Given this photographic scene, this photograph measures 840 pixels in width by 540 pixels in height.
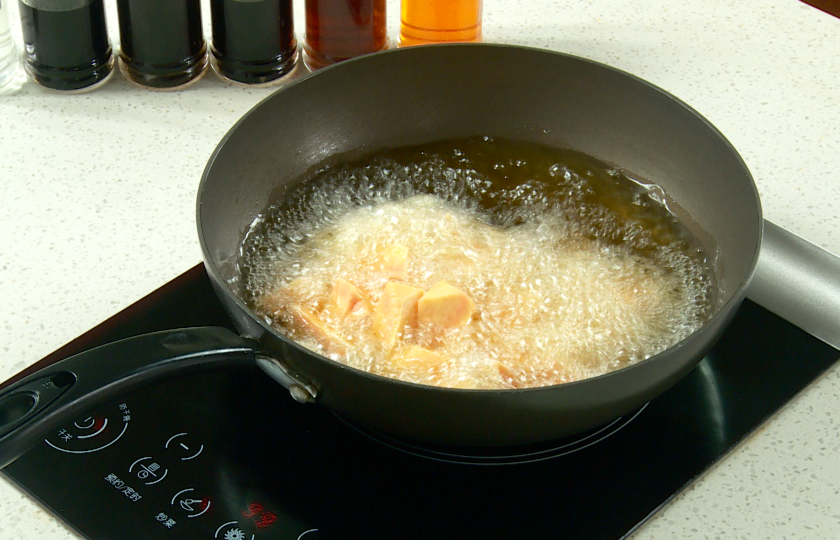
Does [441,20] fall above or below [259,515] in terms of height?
above

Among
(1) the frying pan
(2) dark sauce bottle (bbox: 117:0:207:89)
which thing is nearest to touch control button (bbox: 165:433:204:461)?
(1) the frying pan

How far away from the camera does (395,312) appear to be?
688 millimetres

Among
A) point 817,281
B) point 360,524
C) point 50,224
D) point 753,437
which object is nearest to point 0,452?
point 360,524

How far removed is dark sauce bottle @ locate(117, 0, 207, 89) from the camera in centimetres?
98

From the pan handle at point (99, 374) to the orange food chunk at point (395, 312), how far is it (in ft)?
0.43

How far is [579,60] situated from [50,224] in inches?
21.4

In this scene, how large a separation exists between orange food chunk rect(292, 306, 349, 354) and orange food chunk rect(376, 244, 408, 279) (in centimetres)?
8

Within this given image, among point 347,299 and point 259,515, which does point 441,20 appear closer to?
point 347,299

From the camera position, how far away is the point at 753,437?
0.69 metres

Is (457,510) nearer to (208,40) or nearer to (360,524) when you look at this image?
(360,524)

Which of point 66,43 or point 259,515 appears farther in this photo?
point 66,43

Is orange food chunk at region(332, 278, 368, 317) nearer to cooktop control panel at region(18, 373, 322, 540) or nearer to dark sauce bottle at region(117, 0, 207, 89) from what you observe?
cooktop control panel at region(18, 373, 322, 540)

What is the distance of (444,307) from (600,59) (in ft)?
1.93

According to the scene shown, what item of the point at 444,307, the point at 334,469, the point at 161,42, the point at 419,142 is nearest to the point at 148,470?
the point at 334,469
